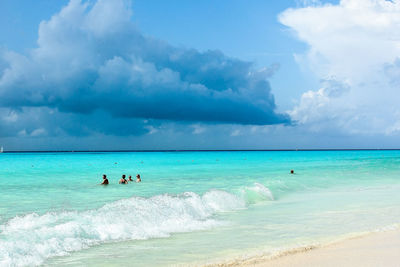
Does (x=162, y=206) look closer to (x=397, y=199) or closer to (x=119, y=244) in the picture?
(x=119, y=244)

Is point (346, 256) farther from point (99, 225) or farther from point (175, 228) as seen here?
point (99, 225)

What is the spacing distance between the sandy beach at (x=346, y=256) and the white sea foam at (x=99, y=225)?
4.32 m

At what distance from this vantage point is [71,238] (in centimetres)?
972

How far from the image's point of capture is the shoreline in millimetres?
6789

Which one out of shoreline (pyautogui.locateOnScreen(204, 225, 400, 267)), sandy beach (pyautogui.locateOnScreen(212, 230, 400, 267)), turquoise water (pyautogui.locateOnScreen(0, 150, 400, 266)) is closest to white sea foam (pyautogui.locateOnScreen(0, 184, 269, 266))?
turquoise water (pyautogui.locateOnScreen(0, 150, 400, 266))

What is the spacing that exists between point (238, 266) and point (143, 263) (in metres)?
2.07

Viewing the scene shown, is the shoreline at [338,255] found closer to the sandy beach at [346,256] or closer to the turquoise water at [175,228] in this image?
the sandy beach at [346,256]

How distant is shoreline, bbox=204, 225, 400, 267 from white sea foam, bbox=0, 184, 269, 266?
402 centimetres

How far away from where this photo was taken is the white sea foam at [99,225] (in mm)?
8648

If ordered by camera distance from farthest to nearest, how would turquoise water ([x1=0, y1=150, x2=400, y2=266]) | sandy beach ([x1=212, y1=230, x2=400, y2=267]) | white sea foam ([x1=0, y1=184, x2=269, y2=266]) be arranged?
white sea foam ([x1=0, y1=184, x2=269, y2=266]) < turquoise water ([x1=0, y1=150, x2=400, y2=266]) < sandy beach ([x1=212, y1=230, x2=400, y2=267])

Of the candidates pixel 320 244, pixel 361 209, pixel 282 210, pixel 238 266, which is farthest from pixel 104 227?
pixel 361 209

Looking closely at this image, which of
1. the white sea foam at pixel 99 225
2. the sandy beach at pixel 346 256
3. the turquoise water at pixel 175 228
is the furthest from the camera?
the white sea foam at pixel 99 225

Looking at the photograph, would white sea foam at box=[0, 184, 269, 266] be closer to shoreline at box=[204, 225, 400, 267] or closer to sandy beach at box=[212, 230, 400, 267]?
shoreline at box=[204, 225, 400, 267]

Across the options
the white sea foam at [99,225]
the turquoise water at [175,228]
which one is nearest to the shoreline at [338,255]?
the turquoise water at [175,228]
